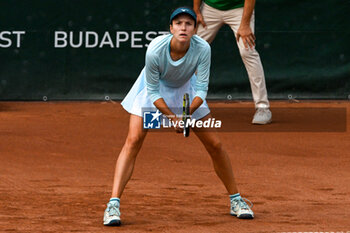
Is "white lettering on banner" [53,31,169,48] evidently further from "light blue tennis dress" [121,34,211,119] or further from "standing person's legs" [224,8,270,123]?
"light blue tennis dress" [121,34,211,119]

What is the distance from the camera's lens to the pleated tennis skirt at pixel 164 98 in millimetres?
5121

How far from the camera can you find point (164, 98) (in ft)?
17.0

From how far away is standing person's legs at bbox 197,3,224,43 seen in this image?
348 inches

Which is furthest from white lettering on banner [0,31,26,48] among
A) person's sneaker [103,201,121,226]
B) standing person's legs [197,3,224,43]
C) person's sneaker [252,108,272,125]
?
person's sneaker [103,201,121,226]

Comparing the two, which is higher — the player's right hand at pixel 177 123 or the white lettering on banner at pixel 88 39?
the white lettering on banner at pixel 88 39

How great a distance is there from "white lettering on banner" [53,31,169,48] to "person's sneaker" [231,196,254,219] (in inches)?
216

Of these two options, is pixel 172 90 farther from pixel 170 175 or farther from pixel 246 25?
pixel 246 25

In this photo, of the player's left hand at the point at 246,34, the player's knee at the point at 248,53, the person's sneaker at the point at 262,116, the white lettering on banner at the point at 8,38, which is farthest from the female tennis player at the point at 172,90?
the white lettering on banner at the point at 8,38

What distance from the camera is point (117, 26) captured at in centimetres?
1052

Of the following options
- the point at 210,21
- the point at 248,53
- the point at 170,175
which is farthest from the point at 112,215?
the point at 210,21

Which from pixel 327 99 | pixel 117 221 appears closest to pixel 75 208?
pixel 117 221

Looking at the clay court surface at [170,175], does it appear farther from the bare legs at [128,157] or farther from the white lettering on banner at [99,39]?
the white lettering on banner at [99,39]

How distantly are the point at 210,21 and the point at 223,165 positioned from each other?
3.83 m

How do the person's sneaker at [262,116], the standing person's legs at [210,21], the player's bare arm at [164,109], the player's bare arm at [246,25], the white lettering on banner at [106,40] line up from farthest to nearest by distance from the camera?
the white lettering on banner at [106,40] → the person's sneaker at [262,116] → the standing person's legs at [210,21] → the player's bare arm at [246,25] → the player's bare arm at [164,109]
